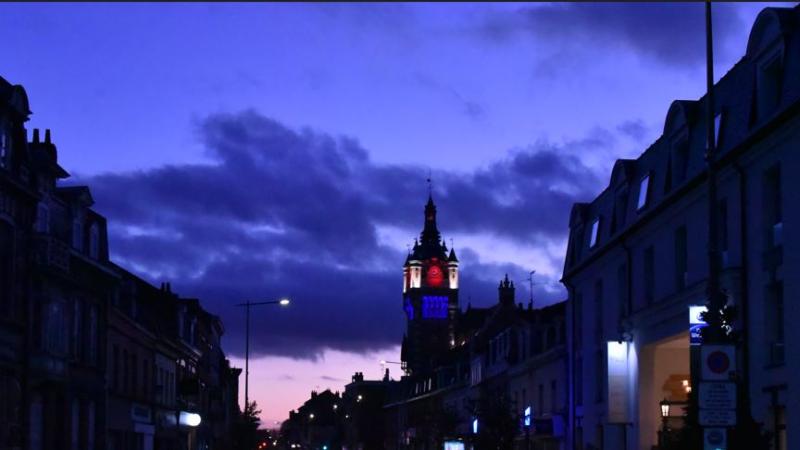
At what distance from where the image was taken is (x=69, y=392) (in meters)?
46.7

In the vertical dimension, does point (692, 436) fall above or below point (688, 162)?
below

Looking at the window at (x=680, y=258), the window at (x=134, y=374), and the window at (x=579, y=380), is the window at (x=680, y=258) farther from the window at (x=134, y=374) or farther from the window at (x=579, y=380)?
the window at (x=134, y=374)

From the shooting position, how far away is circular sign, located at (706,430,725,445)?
20672mm

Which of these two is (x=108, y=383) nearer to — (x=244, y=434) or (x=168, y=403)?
(x=168, y=403)

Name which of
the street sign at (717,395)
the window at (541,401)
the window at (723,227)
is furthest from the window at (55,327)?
the street sign at (717,395)

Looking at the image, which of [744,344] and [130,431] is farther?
[130,431]

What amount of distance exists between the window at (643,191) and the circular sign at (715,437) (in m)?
21.2

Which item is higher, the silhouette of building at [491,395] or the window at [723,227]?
the window at [723,227]

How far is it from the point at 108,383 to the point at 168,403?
1620 centimetres

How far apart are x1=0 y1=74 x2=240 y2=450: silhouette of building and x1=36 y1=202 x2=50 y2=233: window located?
5cm

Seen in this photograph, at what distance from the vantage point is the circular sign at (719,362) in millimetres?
20609

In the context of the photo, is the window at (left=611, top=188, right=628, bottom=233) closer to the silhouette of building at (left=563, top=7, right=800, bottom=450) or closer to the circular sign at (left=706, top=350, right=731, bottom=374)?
the silhouette of building at (left=563, top=7, right=800, bottom=450)

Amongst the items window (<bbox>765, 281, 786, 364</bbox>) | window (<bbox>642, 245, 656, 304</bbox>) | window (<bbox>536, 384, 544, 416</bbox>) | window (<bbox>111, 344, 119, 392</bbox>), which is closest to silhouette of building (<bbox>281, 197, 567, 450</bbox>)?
window (<bbox>536, 384, 544, 416</bbox>)

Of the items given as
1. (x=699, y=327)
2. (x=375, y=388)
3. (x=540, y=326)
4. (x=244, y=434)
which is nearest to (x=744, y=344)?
(x=699, y=327)
